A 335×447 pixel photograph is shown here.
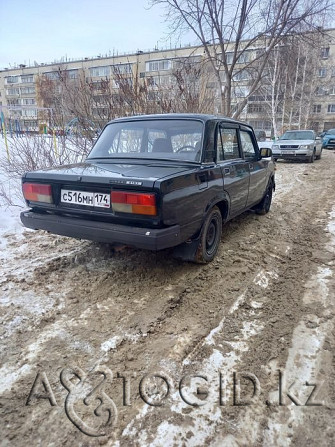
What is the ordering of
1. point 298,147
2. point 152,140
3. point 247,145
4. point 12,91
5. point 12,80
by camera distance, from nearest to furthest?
point 152,140 < point 247,145 < point 298,147 < point 12,91 < point 12,80

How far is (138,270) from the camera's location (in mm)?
3227

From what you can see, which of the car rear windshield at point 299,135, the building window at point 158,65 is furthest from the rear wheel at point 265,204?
the building window at point 158,65

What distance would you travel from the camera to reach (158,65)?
49312 millimetres

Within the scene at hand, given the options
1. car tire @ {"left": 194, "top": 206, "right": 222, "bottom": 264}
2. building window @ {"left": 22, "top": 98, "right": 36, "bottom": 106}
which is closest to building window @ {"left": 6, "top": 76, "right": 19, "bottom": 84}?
building window @ {"left": 22, "top": 98, "right": 36, "bottom": 106}

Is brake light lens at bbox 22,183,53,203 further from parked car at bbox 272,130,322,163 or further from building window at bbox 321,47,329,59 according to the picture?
building window at bbox 321,47,329,59

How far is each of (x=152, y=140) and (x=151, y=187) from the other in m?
1.21

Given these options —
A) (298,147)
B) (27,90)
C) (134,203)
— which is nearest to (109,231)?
(134,203)

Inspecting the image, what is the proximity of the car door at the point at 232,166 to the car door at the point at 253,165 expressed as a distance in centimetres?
18

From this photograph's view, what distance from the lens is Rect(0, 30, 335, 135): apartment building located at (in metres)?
8.94

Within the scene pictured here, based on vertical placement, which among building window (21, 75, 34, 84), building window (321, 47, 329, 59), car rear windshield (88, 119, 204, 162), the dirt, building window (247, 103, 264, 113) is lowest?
the dirt

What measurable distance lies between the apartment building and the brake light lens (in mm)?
4722

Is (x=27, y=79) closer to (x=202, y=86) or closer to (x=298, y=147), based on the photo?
(x=202, y=86)

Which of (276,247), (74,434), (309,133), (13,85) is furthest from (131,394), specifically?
(13,85)

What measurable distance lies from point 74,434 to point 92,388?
278 millimetres
